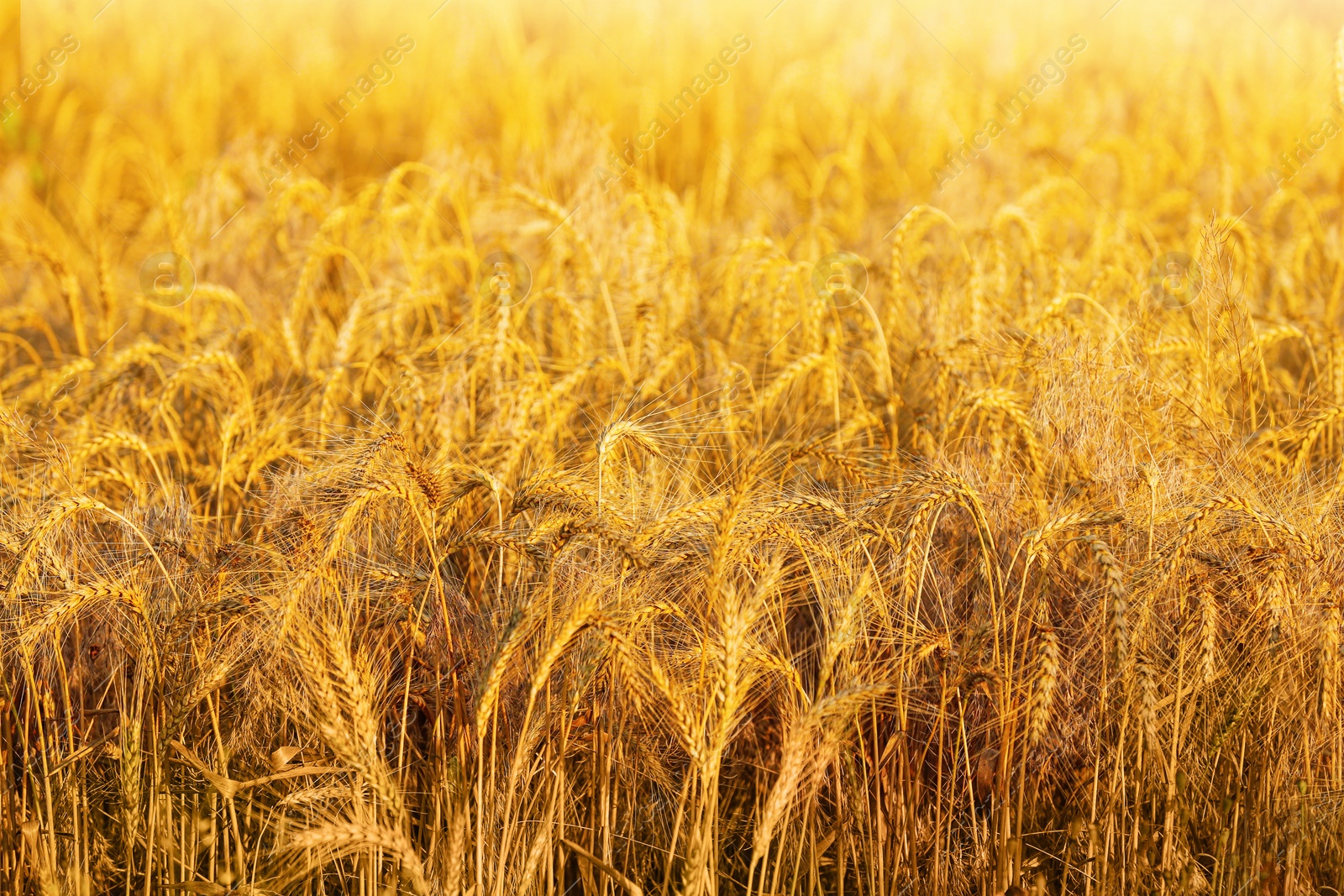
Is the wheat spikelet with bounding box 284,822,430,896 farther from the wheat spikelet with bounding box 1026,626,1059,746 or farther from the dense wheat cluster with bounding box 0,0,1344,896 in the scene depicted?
the wheat spikelet with bounding box 1026,626,1059,746

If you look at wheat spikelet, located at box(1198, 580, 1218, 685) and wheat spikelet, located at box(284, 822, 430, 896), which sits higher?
wheat spikelet, located at box(284, 822, 430, 896)

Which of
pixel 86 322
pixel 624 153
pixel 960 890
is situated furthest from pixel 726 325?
pixel 86 322

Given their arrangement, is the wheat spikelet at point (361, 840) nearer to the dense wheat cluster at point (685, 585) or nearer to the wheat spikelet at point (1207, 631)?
the dense wheat cluster at point (685, 585)

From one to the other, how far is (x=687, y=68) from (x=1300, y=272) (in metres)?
3.62

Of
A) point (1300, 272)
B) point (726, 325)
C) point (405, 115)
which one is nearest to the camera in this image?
point (726, 325)

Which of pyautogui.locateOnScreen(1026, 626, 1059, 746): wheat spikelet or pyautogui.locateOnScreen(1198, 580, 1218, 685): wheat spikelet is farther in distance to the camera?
pyautogui.locateOnScreen(1198, 580, 1218, 685): wheat spikelet

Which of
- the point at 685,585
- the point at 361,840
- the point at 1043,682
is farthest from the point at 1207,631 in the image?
the point at 361,840

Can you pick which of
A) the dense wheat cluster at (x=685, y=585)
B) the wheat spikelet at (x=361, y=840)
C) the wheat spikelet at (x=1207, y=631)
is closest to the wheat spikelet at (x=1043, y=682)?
the dense wheat cluster at (x=685, y=585)

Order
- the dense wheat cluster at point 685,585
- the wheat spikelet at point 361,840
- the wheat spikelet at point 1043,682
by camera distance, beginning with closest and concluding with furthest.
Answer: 1. the wheat spikelet at point 361,840
2. the wheat spikelet at point 1043,682
3. the dense wheat cluster at point 685,585

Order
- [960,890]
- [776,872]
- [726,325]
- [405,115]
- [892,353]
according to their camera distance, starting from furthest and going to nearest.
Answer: [405,115]
[726,325]
[892,353]
[960,890]
[776,872]

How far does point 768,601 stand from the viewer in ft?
6.63

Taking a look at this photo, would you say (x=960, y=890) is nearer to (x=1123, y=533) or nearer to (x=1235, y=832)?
(x=1235, y=832)

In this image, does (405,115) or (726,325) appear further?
(405,115)

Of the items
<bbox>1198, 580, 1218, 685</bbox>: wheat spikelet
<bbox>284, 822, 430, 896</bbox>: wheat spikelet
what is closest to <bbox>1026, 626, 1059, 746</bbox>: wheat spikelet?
<bbox>1198, 580, 1218, 685</bbox>: wheat spikelet
